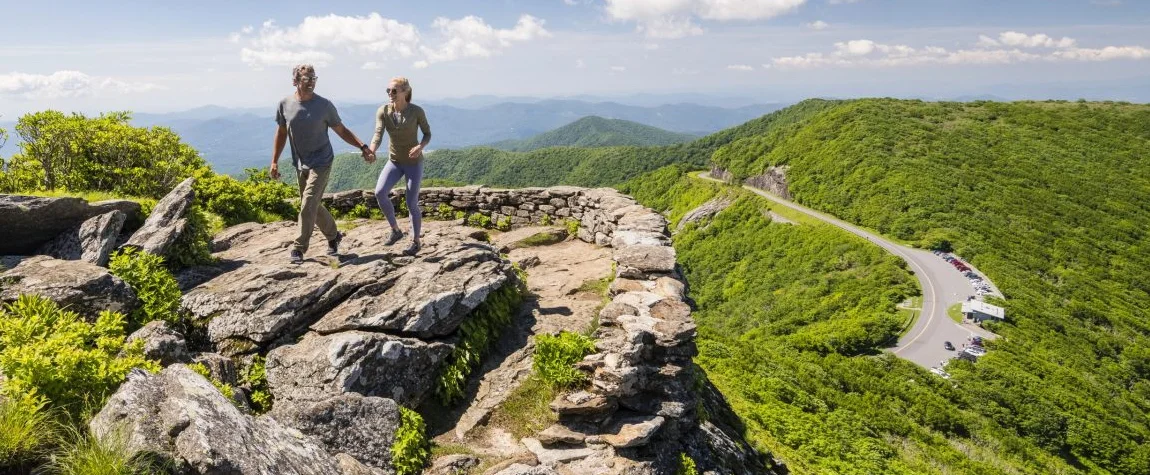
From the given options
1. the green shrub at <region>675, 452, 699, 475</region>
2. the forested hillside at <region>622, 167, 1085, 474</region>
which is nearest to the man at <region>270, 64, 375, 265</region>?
the green shrub at <region>675, 452, 699, 475</region>

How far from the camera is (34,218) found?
8016mm

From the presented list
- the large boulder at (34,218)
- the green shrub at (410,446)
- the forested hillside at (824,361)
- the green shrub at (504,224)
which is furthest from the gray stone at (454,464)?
the forested hillside at (824,361)

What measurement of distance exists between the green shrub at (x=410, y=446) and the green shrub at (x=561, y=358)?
5.76 feet

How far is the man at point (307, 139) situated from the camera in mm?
8102

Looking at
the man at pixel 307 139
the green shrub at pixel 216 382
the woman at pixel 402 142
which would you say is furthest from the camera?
the woman at pixel 402 142

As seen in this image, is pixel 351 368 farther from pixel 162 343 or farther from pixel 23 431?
pixel 23 431

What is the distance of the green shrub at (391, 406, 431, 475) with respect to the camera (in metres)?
5.91

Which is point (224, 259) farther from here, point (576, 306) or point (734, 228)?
point (734, 228)

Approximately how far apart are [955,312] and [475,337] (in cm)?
6404

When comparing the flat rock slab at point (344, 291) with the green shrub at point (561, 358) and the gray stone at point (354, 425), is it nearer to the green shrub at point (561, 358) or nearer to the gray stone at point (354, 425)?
the gray stone at point (354, 425)

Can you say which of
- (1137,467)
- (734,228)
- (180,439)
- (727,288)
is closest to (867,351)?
(1137,467)

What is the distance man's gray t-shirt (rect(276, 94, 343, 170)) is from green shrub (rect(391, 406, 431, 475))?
4.60 metres

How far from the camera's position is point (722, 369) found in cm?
2162

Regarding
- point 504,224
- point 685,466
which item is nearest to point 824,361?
point 504,224
